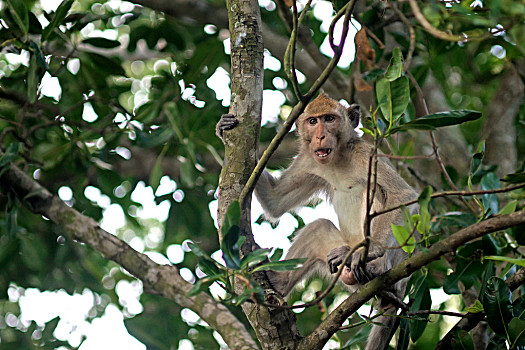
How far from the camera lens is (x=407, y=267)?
2568mm

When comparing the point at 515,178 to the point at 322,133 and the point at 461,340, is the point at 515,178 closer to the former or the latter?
the point at 461,340

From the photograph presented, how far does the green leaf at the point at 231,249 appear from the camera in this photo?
240 centimetres

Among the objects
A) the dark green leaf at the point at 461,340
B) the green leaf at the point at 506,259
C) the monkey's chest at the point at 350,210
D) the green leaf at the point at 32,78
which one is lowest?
the dark green leaf at the point at 461,340

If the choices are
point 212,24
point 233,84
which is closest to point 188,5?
point 212,24

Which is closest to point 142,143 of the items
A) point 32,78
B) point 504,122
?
point 32,78

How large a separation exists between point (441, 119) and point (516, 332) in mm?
1165

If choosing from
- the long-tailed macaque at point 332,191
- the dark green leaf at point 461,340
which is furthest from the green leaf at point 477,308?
the long-tailed macaque at point 332,191

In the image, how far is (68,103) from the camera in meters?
5.43

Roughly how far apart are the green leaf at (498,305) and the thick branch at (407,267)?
623 millimetres

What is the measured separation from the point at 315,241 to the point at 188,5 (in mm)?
2708

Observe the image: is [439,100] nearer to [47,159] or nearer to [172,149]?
[172,149]

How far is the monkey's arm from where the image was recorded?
5066 mm

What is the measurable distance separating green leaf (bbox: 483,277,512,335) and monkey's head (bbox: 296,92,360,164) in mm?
1833

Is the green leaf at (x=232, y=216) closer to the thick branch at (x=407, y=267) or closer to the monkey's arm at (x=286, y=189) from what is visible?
the thick branch at (x=407, y=267)
